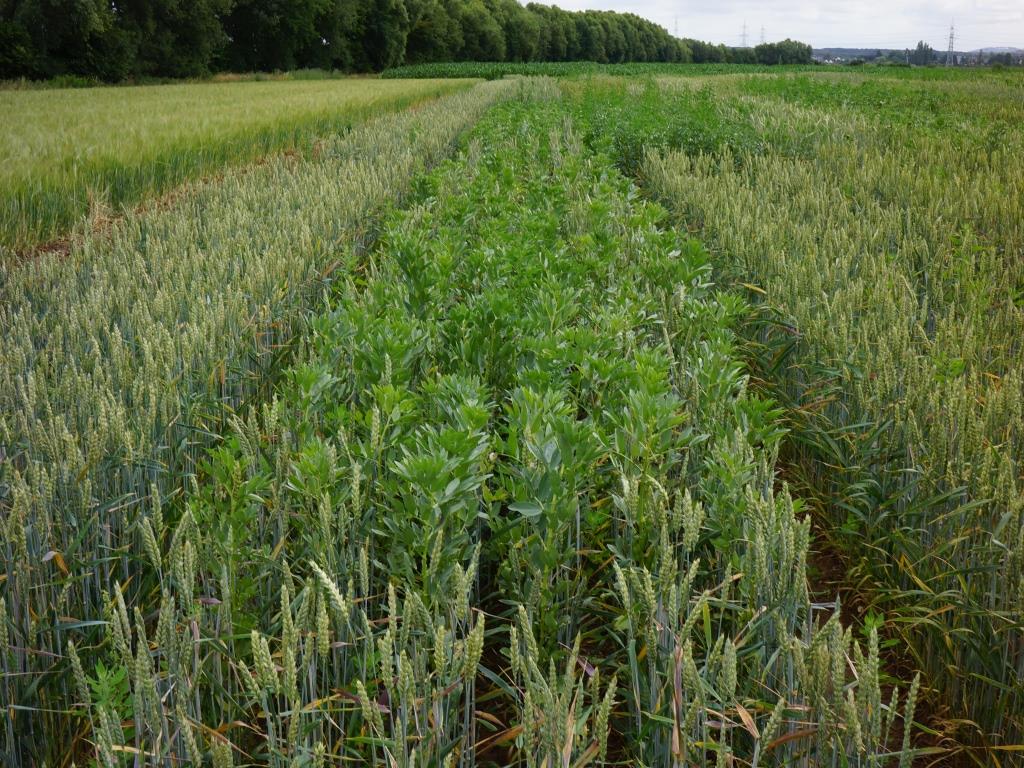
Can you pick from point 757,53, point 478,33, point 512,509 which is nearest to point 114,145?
point 512,509

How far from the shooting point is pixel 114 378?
332 centimetres

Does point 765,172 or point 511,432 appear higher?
point 765,172

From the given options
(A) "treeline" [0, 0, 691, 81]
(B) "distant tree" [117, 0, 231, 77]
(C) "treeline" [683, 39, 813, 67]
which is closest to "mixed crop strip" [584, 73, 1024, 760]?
(A) "treeline" [0, 0, 691, 81]

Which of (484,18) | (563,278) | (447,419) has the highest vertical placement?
(484,18)

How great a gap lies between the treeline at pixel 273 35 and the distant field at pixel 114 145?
14.4m

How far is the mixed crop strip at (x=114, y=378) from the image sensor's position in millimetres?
Answer: 2082

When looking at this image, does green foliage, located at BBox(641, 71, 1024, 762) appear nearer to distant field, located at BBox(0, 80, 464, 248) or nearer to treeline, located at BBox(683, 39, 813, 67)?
distant field, located at BBox(0, 80, 464, 248)

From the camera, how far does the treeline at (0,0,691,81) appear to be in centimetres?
2975

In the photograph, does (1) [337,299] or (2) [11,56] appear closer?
(1) [337,299]

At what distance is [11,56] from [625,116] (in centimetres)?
2543

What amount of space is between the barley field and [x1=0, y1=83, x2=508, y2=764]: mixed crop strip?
0.02 metres

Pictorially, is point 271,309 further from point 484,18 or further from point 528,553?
point 484,18

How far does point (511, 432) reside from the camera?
246 cm

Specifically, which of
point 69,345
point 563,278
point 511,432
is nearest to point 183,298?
point 69,345
